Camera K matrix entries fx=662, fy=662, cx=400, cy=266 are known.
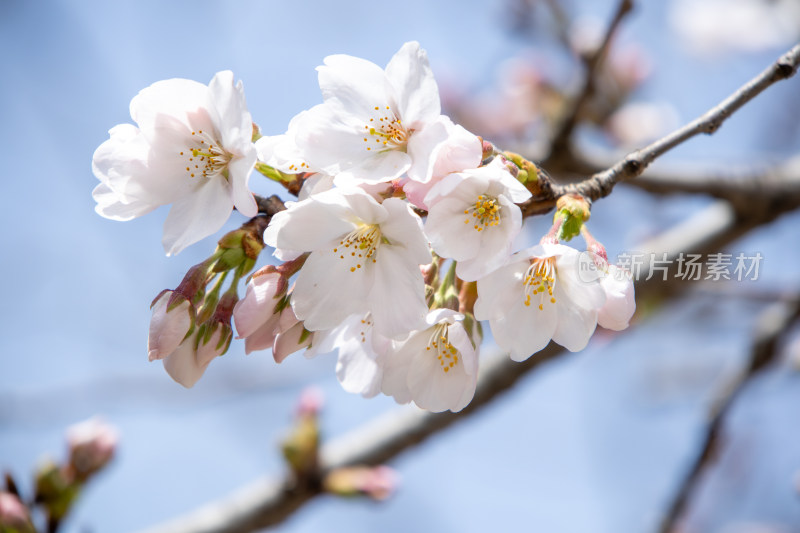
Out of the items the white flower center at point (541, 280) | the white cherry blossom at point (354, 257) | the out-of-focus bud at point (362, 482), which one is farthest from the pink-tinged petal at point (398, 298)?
the out-of-focus bud at point (362, 482)

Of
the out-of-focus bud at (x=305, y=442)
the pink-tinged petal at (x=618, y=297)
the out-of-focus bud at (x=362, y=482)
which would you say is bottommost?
the out-of-focus bud at (x=362, y=482)

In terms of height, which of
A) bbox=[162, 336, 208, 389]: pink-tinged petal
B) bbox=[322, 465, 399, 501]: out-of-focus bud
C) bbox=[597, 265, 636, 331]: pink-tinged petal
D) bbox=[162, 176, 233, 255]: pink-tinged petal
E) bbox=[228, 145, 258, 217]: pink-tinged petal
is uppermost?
bbox=[228, 145, 258, 217]: pink-tinged petal

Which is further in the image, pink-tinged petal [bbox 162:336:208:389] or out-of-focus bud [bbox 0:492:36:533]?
out-of-focus bud [bbox 0:492:36:533]

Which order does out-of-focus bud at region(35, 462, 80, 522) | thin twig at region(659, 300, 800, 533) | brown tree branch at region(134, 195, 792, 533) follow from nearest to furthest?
out-of-focus bud at region(35, 462, 80, 522)
brown tree branch at region(134, 195, 792, 533)
thin twig at region(659, 300, 800, 533)

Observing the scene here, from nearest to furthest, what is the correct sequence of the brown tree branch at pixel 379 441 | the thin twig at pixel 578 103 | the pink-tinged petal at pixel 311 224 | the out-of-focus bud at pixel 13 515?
the pink-tinged petal at pixel 311 224 → the out-of-focus bud at pixel 13 515 → the thin twig at pixel 578 103 → the brown tree branch at pixel 379 441

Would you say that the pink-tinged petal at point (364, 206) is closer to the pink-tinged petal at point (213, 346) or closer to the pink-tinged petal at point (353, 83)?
the pink-tinged petal at point (353, 83)

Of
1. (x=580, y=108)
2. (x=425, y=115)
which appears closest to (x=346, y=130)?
(x=425, y=115)

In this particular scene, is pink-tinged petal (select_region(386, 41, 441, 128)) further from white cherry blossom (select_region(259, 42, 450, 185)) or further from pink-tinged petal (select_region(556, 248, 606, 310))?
→ pink-tinged petal (select_region(556, 248, 606, 310))

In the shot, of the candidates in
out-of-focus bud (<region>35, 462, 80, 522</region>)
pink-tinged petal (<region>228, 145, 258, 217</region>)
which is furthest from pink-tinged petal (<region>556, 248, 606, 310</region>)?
out-of-focus bud (<region>35, 462, 80, 522</region>)

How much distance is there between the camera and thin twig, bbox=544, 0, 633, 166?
92.5 inches

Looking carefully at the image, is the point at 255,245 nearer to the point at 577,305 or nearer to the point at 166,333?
the point at 166,333

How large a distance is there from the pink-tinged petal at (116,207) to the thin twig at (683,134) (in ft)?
2.47

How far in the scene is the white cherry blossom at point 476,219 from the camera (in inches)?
44.5

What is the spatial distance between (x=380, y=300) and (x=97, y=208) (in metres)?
0.60
